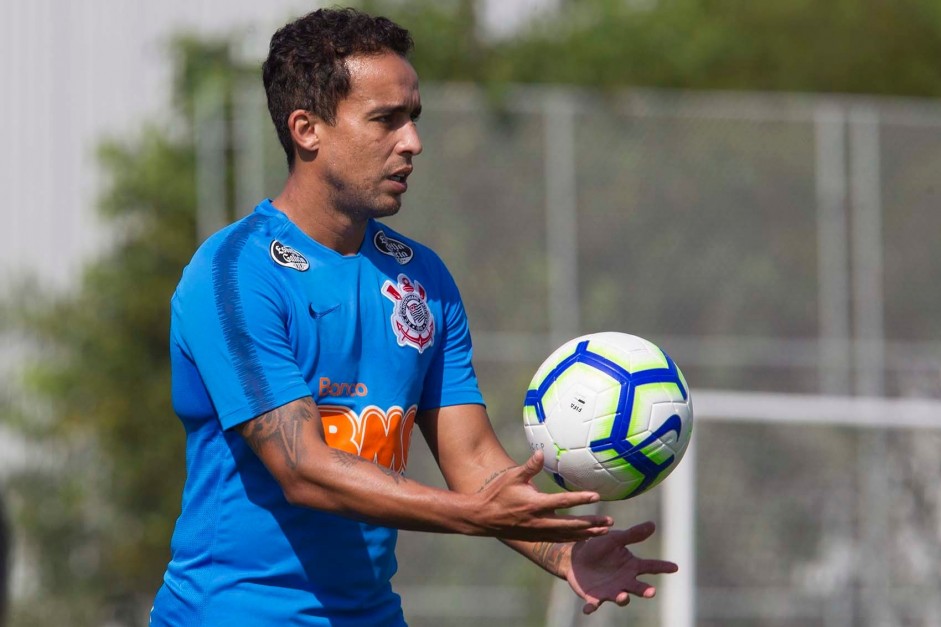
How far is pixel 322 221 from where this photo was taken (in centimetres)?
376

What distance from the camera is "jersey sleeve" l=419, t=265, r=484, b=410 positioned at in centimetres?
397

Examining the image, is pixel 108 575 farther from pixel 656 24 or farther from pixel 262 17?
pixel 656 24

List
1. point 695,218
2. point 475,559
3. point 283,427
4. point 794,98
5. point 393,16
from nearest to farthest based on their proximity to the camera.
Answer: point 283,427 < point 475,559 < point 695,218 < point 393,16 < point 794,98

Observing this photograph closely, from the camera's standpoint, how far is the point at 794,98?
12000 millimetres

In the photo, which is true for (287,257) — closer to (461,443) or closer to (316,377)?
(316,377)

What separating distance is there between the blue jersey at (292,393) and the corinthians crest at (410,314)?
0.04 ft

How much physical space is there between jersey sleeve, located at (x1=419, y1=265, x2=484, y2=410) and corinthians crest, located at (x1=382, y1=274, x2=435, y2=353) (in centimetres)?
13

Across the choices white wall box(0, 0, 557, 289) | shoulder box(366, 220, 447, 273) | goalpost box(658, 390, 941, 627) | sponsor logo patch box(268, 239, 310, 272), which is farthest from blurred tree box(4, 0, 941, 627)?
sponsor logo patch box(268, 239, 310, 272)

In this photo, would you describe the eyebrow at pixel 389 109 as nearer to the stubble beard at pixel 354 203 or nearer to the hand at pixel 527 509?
the stubble beard at pixel 354 203

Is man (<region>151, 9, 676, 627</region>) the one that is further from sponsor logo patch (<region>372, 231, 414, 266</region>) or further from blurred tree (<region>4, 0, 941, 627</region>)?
blurred tree (<region>4, 0, 941, 627</region>)

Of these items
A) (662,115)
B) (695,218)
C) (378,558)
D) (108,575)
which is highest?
(662,115)

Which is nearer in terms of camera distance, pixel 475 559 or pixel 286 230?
pixel 286 230

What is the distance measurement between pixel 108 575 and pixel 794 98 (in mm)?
6873

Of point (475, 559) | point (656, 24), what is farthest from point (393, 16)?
point (475, 559)
